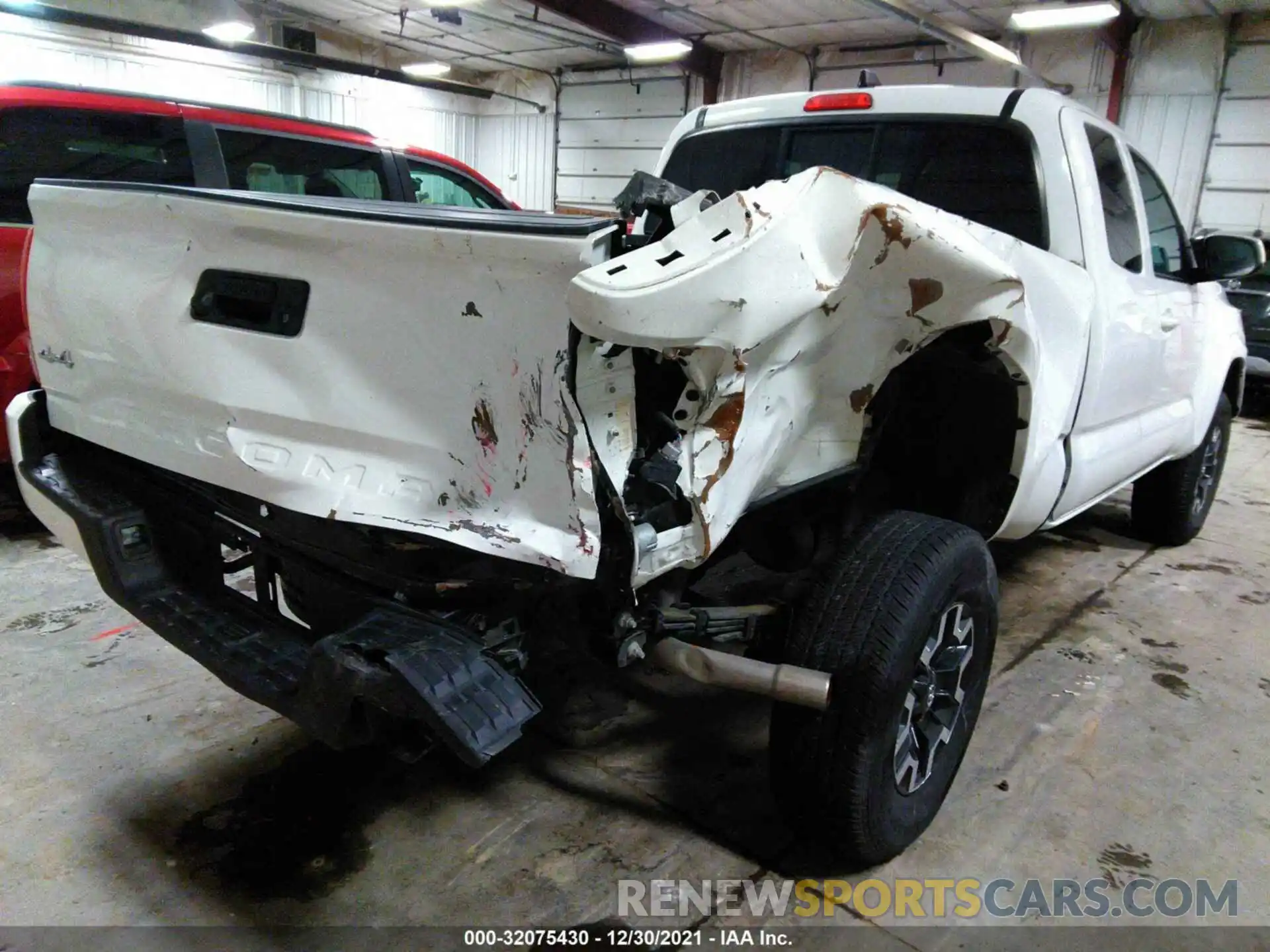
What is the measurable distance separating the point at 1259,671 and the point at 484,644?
3254 mm

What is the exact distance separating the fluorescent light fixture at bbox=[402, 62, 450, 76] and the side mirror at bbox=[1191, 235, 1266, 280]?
16023 mm

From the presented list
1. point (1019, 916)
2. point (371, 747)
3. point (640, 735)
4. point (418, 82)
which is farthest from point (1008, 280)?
point (418, 82)

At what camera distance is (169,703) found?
2744mm

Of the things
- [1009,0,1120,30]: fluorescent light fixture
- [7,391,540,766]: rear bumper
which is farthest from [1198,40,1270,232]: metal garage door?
[7,391,540,766]: rear bumper

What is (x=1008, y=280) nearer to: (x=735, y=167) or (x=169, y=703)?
(x=735, y=167)

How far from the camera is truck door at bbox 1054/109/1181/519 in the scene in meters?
2.74

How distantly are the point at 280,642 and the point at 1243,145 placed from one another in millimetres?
12398

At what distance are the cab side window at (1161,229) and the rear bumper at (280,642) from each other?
313cm

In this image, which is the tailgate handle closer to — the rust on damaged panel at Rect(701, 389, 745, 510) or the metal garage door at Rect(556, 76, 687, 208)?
the rust on damaged panel at Rect(701, 389, 745, 510)

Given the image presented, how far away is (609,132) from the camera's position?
15.9 meters

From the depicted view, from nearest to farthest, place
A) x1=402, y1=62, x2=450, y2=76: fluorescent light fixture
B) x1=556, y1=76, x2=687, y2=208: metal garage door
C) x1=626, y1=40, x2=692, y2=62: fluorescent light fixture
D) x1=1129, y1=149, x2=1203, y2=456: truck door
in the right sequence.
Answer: x1=1129, y1=149, x2=1203, y2=456: truck door
x1=626, y1=40, x2=692, y2=62: fluorescent light fixture
x1=556, y1=76, x2=687, y2=208: metal garage door
x1=402, y1=62, x2=450, y2=76: fluorescent light fixture

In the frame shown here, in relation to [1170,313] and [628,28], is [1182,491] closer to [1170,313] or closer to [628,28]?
[1170,313]

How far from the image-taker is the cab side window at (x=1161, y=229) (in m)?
3.39

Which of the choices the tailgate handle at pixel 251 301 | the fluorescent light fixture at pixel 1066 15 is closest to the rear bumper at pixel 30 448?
the tailgate handle at pixel 251 301
